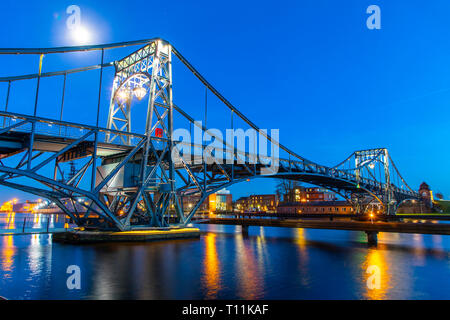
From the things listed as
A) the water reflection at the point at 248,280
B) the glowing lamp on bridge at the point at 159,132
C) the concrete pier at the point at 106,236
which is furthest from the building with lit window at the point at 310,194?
the water reflection at the point at 248,280

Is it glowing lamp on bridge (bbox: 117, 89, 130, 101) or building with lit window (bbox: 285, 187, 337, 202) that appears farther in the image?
building with lit window (bbox: 285, 187, 337, 202)

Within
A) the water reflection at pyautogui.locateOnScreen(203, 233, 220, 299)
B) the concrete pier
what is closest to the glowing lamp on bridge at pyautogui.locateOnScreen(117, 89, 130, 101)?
the concrete pier

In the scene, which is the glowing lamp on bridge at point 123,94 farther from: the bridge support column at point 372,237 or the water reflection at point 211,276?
the bridge support column at point 372,237

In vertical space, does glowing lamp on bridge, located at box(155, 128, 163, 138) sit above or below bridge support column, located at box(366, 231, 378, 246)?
above

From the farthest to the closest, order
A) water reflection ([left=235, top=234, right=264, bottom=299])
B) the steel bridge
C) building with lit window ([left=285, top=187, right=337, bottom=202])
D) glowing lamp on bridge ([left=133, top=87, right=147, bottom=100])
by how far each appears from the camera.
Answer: building with lit window ([left=285, top=187, right=337, bottom=202]), glowing lamp on bridge ([left=133, top=87, right=147, bottom=100]), the steel bridge, water reflection ([left=235, top=234, right=264, bottom=299])

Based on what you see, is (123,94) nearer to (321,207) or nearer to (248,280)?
(248,280)

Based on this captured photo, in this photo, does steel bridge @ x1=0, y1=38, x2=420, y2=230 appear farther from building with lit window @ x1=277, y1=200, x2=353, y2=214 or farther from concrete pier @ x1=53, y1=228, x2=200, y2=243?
building with lit window @ x1=277, y1=200, x2=353, y2=214

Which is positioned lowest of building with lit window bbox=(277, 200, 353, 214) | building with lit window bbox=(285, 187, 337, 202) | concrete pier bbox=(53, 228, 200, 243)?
concrete pier bbox=(53, 228, 200, 243)

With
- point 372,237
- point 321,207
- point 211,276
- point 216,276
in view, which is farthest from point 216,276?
point 321,207

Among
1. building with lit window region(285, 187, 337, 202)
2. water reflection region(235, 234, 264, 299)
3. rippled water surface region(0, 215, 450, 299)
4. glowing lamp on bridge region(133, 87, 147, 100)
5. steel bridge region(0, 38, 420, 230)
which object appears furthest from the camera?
building with lit window region(285, 187, 337, 202)

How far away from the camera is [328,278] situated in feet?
42.2

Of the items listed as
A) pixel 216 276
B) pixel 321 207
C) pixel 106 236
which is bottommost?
pixel 216 276

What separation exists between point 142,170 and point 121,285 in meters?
16.6
